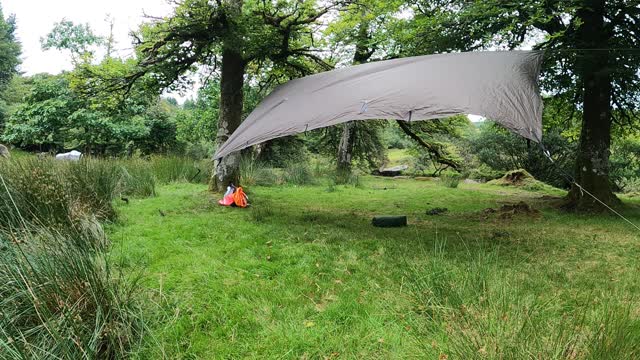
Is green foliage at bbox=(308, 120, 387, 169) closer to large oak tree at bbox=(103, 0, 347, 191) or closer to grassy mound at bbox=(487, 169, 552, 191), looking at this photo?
grassy mound at bbox=(487, 169, 552, 191)

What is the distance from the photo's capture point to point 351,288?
2488 millimetres

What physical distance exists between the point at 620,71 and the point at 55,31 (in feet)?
73.6

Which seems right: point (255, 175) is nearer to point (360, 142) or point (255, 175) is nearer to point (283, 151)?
point (283, 151)

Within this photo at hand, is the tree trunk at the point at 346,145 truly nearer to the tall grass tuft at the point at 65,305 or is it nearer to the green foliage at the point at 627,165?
the green foliage at the point at 627,165

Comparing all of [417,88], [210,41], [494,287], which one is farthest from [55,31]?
[494,287]

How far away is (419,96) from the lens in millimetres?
3205

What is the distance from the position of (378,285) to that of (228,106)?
443 cm

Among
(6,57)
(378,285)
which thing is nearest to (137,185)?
(378,285)

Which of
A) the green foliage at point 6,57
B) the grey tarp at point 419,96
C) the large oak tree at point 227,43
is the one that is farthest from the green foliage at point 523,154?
the green foliage at point 6,57

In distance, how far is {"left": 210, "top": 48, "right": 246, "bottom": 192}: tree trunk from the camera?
6.07 meters

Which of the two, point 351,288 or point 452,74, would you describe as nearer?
point 351,288

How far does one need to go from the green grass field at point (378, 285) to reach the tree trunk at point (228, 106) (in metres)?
1.37

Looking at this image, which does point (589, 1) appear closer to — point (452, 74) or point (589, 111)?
point (589, 111)

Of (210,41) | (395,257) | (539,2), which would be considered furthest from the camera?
(210,41)
